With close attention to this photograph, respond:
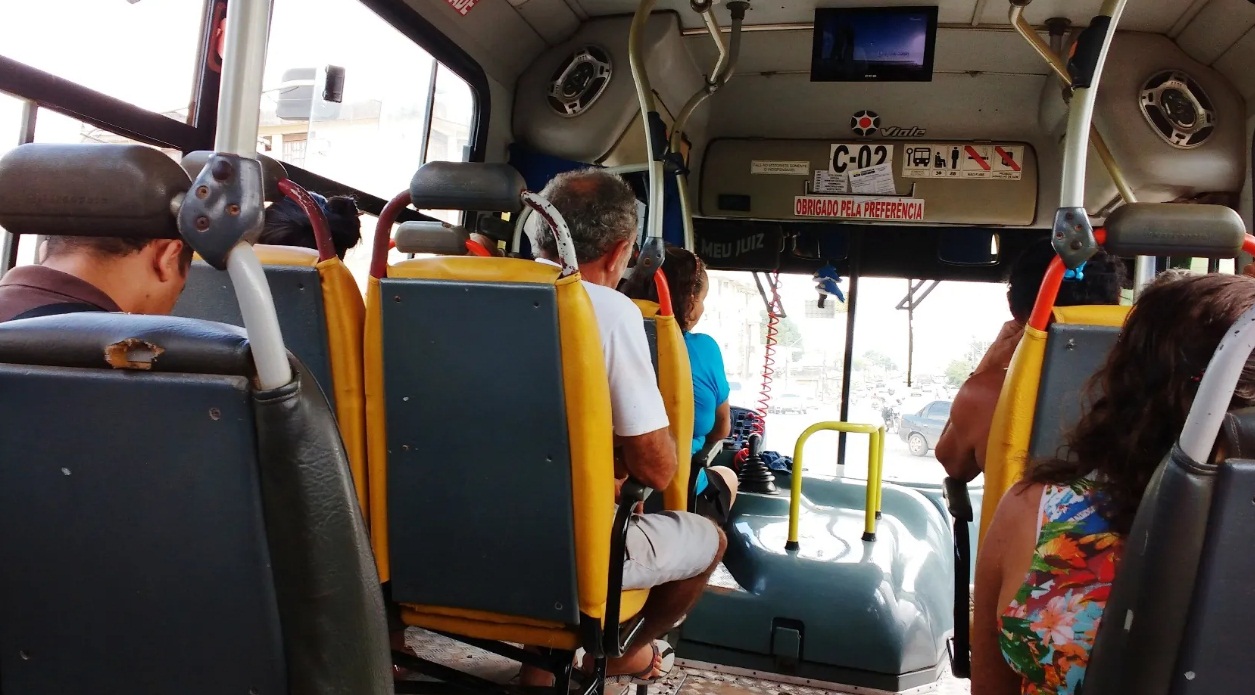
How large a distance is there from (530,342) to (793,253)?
4107 mm

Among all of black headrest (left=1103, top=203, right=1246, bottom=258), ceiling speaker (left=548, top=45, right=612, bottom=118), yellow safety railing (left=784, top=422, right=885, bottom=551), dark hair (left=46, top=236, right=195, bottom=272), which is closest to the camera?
dark hair (left=46, top=236, right=195, bottom=272)

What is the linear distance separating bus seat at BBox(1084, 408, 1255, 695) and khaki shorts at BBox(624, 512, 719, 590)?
1304 mm

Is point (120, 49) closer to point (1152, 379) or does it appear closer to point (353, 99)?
point (353, 99)

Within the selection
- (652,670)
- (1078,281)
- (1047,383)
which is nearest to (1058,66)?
(1078,281)

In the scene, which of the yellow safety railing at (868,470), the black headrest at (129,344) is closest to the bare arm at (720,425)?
the yellow safety railing at (868,470)

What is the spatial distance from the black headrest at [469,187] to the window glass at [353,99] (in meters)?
1.45

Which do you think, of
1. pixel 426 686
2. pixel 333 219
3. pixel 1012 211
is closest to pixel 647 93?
pixel 333 219

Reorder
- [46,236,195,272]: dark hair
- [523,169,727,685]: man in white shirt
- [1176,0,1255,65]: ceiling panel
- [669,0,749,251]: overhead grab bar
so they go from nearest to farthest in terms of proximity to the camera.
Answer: [46,236,195,272]: dark hair < [523,169,727,685]: man in white shirt < [669,0,749,251]: overhead grab bar < [1176,0,1255,65]: ceiling panel

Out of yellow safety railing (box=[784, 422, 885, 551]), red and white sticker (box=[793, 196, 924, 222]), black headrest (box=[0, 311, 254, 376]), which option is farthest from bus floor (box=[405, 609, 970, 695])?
red and white sticker (box=[793, 196, 924, 222])

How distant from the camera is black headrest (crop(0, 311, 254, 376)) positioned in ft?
2.44

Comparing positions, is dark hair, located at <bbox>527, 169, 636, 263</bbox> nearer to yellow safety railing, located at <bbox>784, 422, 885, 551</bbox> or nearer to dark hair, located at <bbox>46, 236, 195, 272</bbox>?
dark hair, located at <bbox>46, 236, 195, 272</bbox>

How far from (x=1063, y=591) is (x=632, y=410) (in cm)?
99

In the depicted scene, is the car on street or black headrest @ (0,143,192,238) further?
the car on street

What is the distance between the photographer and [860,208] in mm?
5328
